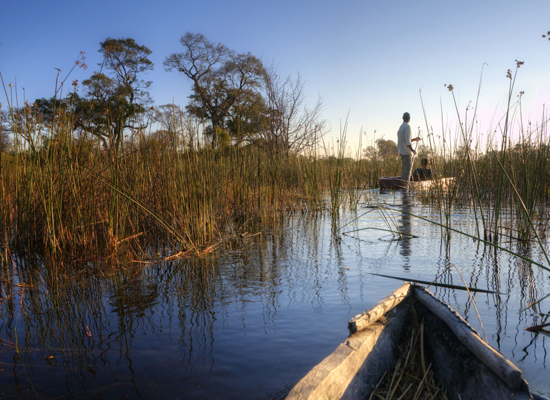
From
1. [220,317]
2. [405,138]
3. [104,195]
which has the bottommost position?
[220,317]

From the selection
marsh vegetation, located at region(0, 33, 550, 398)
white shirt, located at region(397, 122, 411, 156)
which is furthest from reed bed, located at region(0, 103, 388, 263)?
white shirt, located at region(397, 122, 411, 156)

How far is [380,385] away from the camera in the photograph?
1318 millimetres

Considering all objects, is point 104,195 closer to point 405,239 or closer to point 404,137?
point 405,239

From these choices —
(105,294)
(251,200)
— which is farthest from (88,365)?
(251,200)

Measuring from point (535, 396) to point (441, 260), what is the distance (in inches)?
82.6

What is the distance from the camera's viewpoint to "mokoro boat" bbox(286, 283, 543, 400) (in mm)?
1002

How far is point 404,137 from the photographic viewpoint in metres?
8.73

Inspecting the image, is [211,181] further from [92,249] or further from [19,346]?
[19,346]

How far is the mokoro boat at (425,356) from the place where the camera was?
1002 mm

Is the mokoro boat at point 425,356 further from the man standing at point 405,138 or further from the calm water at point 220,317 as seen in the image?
the man standing at point 405,138

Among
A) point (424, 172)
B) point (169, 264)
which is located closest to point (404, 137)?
point (424, 172)

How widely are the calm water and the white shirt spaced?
5.62 meters

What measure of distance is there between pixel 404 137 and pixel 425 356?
26.5 feet

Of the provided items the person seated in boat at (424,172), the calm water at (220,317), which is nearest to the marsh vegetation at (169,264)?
the calm water at (220,317)
